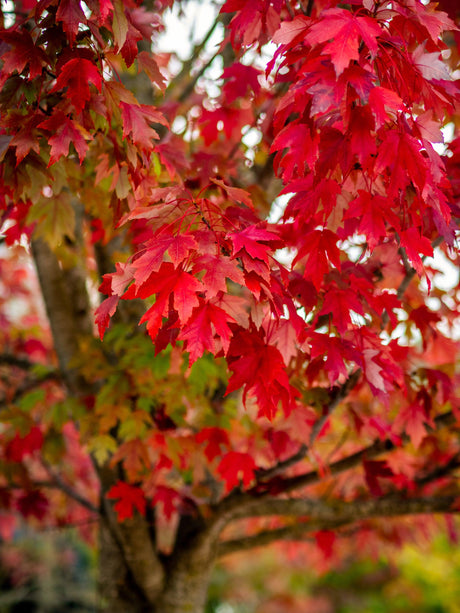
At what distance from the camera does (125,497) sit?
224 cm

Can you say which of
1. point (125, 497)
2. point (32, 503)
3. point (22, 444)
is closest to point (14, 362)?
point (22, 444)

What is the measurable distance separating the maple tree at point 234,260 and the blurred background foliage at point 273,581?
159 inches

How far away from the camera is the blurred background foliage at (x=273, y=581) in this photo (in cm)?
635

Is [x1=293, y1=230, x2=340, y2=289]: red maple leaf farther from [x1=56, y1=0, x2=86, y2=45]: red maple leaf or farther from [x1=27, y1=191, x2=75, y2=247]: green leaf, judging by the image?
[x1=27, y1=191, x2=75, y2=247]: green leaf

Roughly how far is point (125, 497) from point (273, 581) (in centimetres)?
805

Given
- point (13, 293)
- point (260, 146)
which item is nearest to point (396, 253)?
point (260, 146)

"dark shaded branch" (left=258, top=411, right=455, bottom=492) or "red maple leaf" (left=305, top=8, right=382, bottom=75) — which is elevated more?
"red maple leaf" (left=305, top=8, right=382, bottom=75)

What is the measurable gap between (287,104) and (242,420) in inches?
68.2

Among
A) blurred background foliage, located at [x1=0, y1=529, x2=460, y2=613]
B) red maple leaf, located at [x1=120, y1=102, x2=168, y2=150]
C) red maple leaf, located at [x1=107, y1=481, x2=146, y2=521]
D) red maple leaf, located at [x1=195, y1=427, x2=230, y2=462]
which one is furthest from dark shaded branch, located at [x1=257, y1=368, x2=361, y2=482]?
blurred background foliage, located at [x1=0, y1=529, x2=460, y2=613]

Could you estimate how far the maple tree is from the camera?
113cm

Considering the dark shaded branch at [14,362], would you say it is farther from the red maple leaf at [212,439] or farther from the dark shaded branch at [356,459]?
the dark shaded branch at [356,459]

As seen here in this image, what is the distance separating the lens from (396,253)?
5.29 ft

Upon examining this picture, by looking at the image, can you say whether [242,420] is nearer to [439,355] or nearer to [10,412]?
[439,355]

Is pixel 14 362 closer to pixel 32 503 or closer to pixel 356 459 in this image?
pixel 32 503
